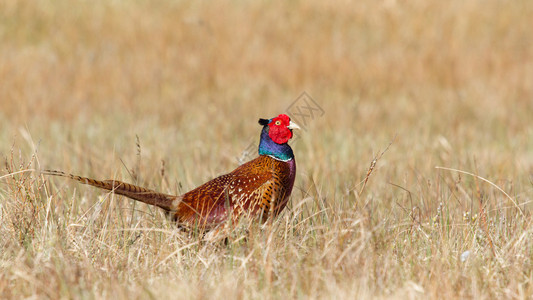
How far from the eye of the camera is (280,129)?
3832 millimetres

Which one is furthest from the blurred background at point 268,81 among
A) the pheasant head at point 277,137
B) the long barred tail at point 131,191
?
the long barred tail at point 131,191

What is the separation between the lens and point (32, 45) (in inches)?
456

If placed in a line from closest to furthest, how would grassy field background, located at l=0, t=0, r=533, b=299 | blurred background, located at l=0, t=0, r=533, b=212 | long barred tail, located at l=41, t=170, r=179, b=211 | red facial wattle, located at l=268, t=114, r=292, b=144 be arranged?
grassy field background, located at l=0, t=0, r=533, b=299 → long barred tail, located at l=41, t=170, r=179, b=211 → red facial wattle, located at l=268, t=114, r=292, b=144 → blurred background, located at l=0, t=0, r=533, b=212

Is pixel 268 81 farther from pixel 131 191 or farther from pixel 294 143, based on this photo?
pixel 131 191

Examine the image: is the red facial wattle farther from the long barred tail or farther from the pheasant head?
the long barred tail

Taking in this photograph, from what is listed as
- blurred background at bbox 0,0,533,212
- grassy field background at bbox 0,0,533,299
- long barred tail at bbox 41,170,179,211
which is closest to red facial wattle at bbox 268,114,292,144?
grassy field background at bbox 0,0,533,299

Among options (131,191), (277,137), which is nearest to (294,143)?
(277,137)

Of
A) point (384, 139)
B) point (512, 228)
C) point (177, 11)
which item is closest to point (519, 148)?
point (384, 139)

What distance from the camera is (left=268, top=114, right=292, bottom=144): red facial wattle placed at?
382 cm

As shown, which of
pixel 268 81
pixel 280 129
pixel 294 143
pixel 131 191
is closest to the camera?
pixel 131 191

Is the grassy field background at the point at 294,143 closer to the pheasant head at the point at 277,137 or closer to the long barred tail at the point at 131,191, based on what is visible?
the long barred tail at the point at 131,191

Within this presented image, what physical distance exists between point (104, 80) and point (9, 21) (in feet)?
8.88

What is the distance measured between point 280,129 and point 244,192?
37 cm

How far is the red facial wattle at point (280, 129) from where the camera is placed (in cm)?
382
